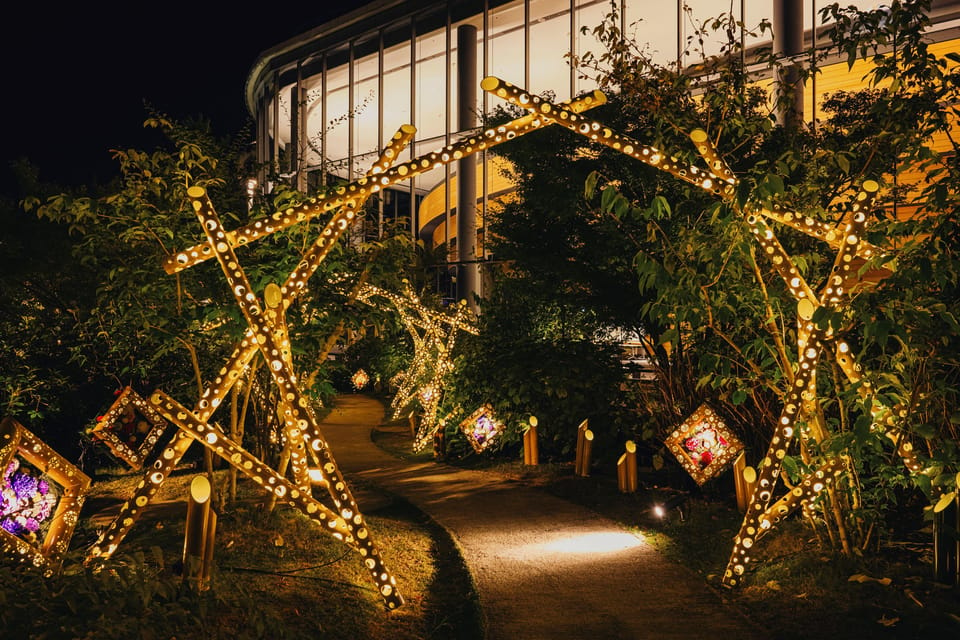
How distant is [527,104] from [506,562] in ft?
11.9

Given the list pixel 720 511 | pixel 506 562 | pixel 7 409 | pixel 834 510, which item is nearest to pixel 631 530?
pixel 720 511

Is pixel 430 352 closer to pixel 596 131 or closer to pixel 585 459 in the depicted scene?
pixel 585 459

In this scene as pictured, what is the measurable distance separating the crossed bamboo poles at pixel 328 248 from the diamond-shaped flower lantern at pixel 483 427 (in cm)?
506

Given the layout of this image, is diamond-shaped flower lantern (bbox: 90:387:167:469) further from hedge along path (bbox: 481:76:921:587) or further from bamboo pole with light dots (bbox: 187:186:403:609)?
hedge along path (bbox: 481:76:921:587)

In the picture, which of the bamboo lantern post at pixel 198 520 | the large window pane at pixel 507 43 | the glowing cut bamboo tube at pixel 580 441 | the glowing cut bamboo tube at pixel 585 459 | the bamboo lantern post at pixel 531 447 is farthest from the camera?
the large window pane at pixel 507 43

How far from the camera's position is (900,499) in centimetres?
610

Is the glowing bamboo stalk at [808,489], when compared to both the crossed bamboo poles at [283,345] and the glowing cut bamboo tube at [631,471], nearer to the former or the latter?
the crossed bamboo poles at [283,345]

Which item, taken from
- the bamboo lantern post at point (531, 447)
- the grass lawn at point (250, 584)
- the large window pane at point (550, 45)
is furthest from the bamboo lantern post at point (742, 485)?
the large window pane at point (550, 45)

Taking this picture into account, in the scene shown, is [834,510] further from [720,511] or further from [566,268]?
[566,268]

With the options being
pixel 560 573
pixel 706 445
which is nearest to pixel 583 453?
pixel 706 445

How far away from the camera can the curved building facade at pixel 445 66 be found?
17.1 meters

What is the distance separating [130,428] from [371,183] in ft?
17.1

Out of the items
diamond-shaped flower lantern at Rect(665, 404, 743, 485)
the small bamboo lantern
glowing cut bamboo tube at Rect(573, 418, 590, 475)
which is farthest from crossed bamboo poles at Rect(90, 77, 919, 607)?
glowing cut bamboo tube at Rect(573, 418, 590, 475)

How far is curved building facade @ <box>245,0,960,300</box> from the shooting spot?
1714 centimetres
